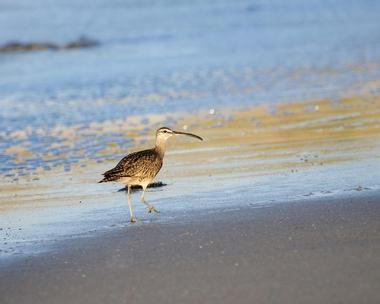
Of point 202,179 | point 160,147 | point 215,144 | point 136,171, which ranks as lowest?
point 202,179

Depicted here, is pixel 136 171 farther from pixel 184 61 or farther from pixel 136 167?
pixel 184 61

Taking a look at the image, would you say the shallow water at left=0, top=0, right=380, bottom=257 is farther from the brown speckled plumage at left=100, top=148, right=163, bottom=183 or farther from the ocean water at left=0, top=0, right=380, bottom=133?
the brown speckled plumage at left=100, top=148, right=163, bottom=183

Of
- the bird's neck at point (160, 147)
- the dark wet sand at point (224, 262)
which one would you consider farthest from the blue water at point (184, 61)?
the dark wet sand at point (224, 262)

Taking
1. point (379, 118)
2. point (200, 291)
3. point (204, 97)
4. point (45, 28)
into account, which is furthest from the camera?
point (45, 28)

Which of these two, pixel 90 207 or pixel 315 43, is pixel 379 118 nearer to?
pixel 90 207

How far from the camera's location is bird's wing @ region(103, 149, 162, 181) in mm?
9336

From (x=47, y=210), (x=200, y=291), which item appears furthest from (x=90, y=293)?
(x=47, y=210)

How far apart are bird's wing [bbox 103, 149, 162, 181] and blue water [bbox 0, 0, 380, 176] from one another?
3.04m

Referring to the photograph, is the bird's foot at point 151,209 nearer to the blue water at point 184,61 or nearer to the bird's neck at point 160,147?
the bird's neck at point 160,147

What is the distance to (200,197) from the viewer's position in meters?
9.41

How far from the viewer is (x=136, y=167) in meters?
9.46

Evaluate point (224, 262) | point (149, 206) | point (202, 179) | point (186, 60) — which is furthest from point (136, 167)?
point (186, 60)

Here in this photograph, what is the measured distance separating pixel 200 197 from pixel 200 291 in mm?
3395

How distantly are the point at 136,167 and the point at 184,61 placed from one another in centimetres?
1701
